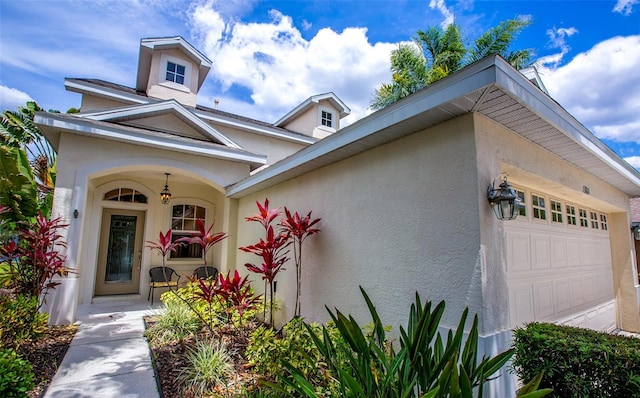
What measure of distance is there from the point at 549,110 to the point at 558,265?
3.21 metres

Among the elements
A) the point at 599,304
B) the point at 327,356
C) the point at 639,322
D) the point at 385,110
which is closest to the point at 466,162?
the point at 385,110

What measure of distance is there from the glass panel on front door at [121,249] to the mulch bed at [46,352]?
330 centimetres

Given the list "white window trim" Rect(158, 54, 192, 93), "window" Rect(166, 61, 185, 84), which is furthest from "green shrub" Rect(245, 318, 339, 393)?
"window" Rect(166, 61, 185, 84)

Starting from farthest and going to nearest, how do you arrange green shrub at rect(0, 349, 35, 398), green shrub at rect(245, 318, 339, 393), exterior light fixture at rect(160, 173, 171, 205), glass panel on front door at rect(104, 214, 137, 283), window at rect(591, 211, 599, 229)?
1. glass panel on front door at rect(104, 214, 137, 283)
2. exterior light fixture at rect(160, 173, 171, 205)
3. window at rect(591, 211, 599, 229)
4. green shrub at rect(245, 318, 339, 393)
5. green shrub at rect(0, 349, 35, 398)

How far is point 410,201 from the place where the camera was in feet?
12.5

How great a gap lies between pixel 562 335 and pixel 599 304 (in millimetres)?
5256

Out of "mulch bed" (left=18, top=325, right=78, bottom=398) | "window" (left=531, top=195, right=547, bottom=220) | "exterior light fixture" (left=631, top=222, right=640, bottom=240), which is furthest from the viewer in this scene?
"exterior light fixture" (left=631, top=222, right=640, bottom=240)

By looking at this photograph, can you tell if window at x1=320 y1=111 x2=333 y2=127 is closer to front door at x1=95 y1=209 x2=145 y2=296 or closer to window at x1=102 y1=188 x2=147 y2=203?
window at x1=102 y1=188 x2=147 y2=203

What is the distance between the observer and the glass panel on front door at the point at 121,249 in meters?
9.39

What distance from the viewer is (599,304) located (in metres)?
6.61

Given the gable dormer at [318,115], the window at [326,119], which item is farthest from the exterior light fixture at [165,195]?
the window at [326,119]

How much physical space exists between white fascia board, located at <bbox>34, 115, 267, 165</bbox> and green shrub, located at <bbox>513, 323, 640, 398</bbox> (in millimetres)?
7361

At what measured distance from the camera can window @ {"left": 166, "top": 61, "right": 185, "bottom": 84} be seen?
11.3 m

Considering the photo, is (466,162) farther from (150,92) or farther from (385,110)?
(150,92)
